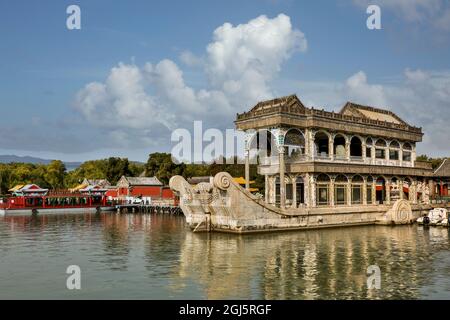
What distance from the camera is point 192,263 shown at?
23.0 metres

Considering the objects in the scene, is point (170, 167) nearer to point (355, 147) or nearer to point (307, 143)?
point (355, 147)

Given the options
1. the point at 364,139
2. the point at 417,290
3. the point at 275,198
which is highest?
the point at 364,139

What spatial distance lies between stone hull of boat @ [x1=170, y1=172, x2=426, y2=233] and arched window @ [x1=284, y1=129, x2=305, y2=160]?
5.61 meters

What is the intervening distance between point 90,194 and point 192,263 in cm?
5487

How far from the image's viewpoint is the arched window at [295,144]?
40.6 metres

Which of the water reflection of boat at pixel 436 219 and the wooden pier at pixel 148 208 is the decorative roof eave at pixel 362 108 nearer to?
the water reflection of boat at pixel 436 219

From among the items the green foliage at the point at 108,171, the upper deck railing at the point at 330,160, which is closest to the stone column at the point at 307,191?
the upper deck railing at the point at 330,160

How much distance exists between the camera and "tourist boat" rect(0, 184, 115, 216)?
6575 cm

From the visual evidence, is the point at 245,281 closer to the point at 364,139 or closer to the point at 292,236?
the point at 292,236

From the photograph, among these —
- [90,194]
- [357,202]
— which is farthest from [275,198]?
[90,194]

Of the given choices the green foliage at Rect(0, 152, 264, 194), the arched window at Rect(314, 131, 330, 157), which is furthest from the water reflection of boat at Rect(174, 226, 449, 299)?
the green foliage at Rect(0, 152, 264, 194)

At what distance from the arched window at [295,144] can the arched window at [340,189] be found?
3943mm

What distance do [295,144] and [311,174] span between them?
142 inches

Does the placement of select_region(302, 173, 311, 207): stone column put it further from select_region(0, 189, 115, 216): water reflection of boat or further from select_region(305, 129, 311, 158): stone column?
select_region(0, 189, 115, 216): water reflection of boat
